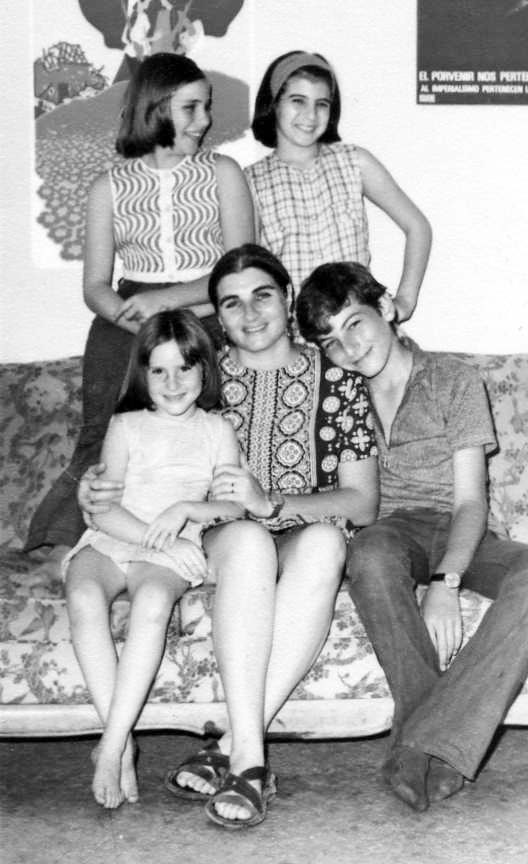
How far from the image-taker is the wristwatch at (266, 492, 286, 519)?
2211 mm

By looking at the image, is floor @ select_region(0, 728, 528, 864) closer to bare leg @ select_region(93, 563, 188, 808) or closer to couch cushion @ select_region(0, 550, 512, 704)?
bare leg @ select_region(93, 563, 188, 808)

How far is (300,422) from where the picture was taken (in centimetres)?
234

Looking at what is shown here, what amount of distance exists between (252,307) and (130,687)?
822 mm

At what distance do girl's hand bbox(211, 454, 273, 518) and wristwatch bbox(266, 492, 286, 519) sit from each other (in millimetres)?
18

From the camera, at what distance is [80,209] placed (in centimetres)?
318

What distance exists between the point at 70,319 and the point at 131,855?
5.80ft

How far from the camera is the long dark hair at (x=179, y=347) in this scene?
7.47 ft

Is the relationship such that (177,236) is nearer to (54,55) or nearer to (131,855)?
(54,55)

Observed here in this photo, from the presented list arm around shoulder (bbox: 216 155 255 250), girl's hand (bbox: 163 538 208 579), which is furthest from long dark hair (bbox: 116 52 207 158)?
girl's hand (bbox: 163 538 208 579)

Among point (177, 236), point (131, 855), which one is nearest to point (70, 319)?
point (177, 236)

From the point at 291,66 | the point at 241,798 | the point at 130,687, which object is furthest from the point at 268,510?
the point at 291,66

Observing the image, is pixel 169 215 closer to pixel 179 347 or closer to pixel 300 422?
pixel 179 347

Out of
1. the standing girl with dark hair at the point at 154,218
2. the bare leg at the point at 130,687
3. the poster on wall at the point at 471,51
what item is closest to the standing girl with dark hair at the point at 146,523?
the bare leg at the point at 130,687

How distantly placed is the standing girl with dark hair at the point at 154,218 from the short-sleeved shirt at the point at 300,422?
1.17ft
